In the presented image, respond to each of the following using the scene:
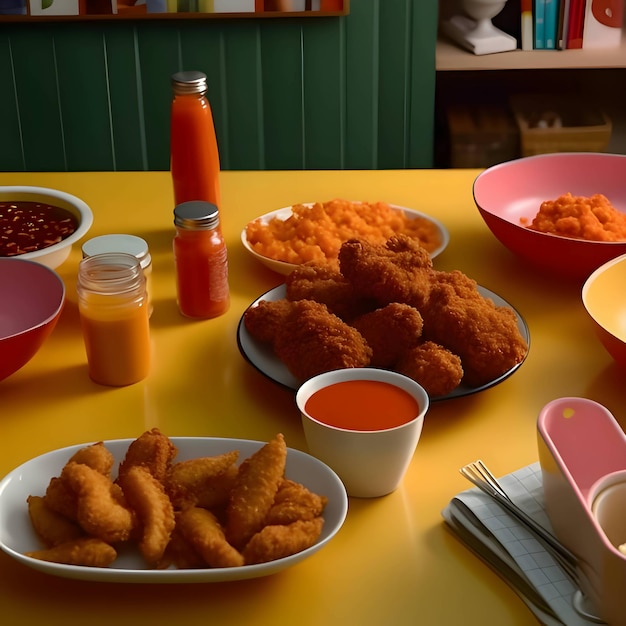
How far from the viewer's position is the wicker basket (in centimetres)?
309

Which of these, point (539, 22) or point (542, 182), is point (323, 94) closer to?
point (539, 22)

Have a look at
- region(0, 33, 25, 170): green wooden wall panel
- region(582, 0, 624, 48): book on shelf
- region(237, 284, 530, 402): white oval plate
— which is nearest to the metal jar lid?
region(237, 284, 530, 402): white oval plate

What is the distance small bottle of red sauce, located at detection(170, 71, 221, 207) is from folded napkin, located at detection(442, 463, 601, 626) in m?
0.77

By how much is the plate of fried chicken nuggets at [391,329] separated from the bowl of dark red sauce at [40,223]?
36 cm

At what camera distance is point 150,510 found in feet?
2.82

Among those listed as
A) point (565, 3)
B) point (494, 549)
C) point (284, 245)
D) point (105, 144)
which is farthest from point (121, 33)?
point (494, 549)

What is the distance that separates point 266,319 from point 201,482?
14.4 inches

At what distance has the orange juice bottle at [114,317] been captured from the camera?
3.82 feet

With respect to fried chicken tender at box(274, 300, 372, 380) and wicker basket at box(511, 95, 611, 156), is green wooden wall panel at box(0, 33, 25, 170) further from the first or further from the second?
fried chicken tender at box(274, 300, 372, 380)

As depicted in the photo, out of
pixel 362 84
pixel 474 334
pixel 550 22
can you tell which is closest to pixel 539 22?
pixel 550 22

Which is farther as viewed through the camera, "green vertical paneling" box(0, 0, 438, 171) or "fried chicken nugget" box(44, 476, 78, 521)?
"green vertical paneling" box(0, 0, 438, 171)

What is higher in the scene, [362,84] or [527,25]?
[527,25]

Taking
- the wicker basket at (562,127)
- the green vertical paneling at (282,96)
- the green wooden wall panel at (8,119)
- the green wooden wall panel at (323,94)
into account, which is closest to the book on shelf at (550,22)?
the wicker basket at (562,127)

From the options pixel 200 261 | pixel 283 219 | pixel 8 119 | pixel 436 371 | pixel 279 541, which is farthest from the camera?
pixel 8 119
